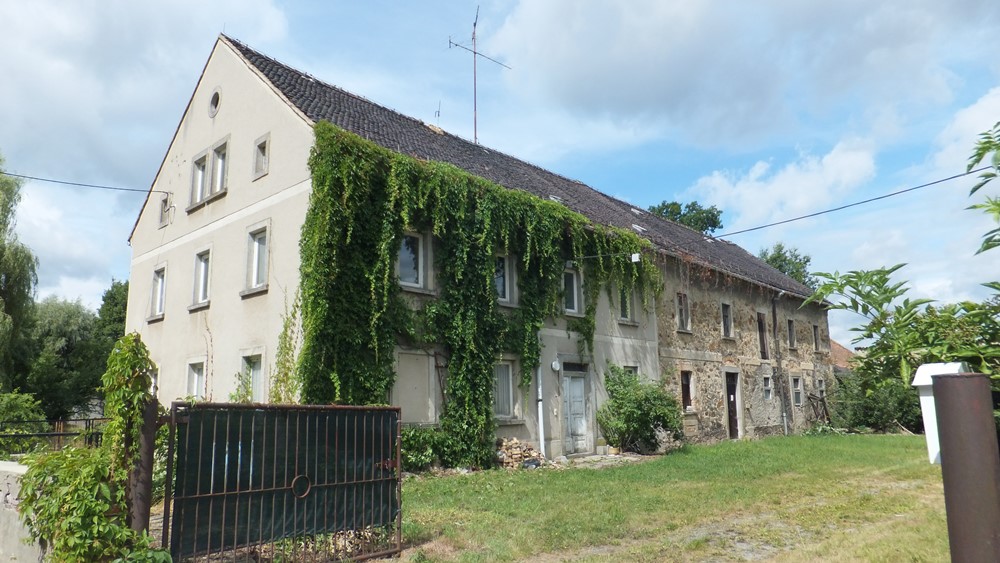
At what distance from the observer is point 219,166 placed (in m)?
17.1

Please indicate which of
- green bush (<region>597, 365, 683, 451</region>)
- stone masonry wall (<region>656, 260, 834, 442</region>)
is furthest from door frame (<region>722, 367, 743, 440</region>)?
green bush (<region>597, 365, 683, 451</region>)

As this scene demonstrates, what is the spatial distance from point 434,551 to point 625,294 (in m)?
13.2

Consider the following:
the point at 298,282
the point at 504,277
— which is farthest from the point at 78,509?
the point at 504,277

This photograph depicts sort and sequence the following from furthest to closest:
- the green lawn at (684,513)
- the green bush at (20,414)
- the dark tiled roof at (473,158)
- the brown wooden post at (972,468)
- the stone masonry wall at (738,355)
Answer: the stone masonry wall at (738,355), the dark tiled roof at (473,158), the green bush at (20,414), the green lawn at (684,513), the brown wooden post at (972,468)

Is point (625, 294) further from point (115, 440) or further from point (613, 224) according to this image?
point (115, 440)

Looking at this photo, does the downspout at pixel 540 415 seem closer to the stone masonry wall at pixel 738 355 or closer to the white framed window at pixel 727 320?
the stone masonry wall at pixel 738 355

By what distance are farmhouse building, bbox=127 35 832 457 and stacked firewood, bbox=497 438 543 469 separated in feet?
1.26

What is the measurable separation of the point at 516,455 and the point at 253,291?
6.44 m

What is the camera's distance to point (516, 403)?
1579cm

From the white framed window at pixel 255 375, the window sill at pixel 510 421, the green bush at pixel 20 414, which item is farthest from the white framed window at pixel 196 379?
the window sill at pixel 510 421

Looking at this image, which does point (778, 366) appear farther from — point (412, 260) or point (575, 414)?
point (412, 260)

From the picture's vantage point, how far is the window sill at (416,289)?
1393 centimetres

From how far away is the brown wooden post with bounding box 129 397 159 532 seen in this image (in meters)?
5.30

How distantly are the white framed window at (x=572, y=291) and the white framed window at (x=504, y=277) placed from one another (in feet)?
6.72
